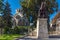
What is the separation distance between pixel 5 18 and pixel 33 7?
9194 mm

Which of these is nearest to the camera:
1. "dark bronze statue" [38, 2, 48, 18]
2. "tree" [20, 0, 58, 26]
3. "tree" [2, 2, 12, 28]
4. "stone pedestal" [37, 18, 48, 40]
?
"stone pedestal" [37, 18, 48, 40]

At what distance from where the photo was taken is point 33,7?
145 feet

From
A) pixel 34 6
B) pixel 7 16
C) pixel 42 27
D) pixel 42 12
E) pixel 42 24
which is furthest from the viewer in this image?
pixel 7 16

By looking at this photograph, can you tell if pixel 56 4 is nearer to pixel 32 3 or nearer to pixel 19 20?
pixel 32 3

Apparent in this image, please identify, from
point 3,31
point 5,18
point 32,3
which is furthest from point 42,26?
point 5,18

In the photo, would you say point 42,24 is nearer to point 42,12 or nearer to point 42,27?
point 42,27

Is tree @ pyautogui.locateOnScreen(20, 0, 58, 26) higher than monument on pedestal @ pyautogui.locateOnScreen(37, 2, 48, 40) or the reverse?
higher

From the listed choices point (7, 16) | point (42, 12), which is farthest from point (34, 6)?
point (42, 12)

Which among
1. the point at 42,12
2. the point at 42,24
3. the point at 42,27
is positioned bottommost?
the point at 42,27

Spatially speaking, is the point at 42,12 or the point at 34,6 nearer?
the point at 42,12

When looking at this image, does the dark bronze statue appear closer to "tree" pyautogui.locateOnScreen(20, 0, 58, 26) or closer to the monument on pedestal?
the monument on pedestal

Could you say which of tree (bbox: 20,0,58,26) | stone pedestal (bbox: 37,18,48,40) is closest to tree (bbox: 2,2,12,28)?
tree (bbox: 20,0,58,26)

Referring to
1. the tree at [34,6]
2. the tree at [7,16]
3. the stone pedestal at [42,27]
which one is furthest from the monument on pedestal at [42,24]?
the tree at [7,16]

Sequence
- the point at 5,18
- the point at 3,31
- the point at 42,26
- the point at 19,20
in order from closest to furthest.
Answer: the point at 42,26, the point at 3,31, the point at 5,18, the point at 19,20
